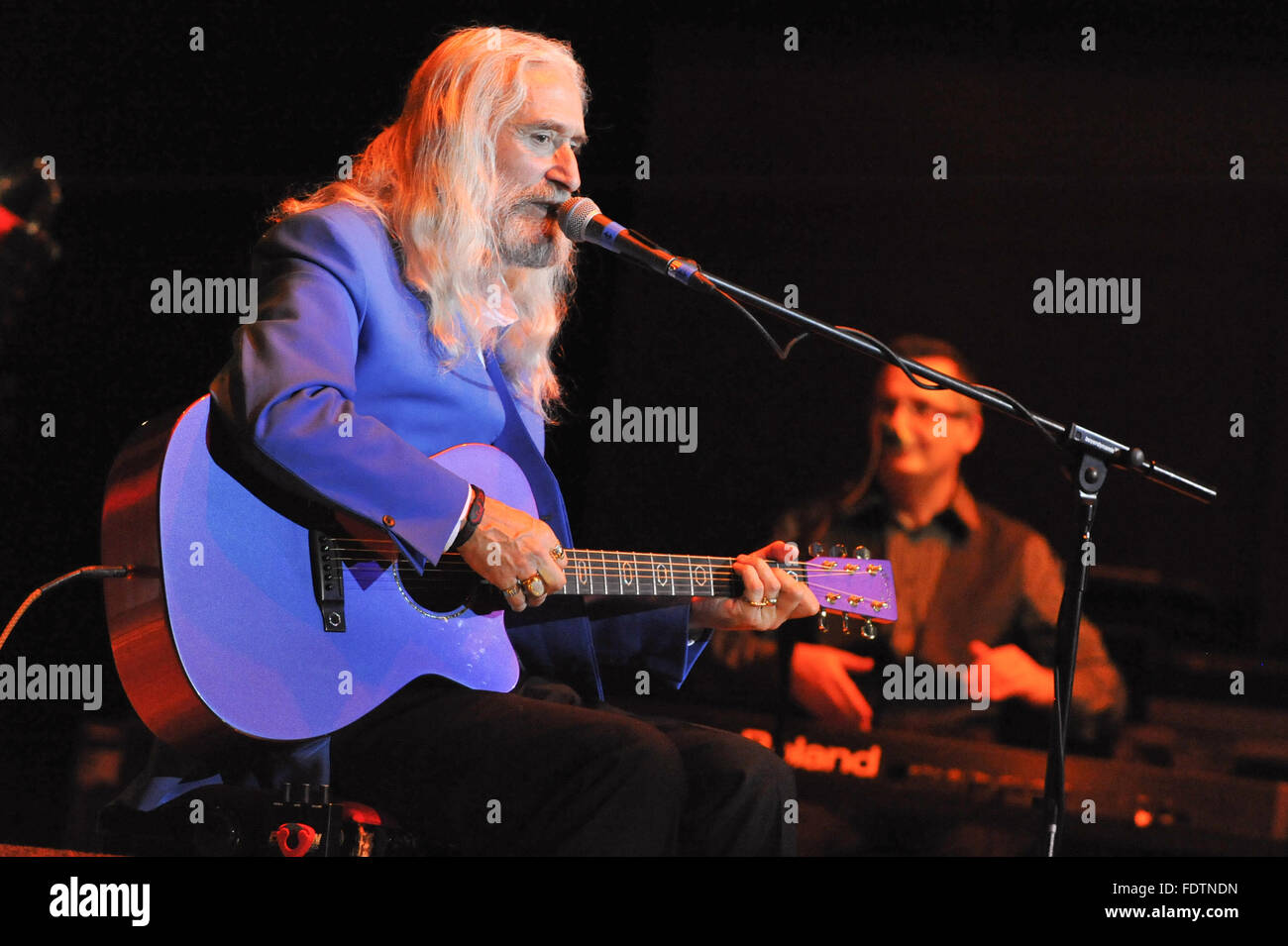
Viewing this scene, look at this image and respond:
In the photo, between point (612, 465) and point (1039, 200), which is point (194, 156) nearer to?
point (612, 465)

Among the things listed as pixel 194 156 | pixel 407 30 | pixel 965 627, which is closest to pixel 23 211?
pixel 194 156

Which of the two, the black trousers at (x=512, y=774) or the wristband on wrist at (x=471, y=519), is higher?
the wristband on wrist at (x=471, y=519)

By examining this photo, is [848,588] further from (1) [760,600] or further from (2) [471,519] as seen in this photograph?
(2) [471,519]

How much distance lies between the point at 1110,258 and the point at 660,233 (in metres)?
1.60

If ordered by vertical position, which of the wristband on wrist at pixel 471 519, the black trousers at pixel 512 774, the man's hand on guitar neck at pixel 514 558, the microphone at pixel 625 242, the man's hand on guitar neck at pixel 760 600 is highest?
the microphone at pixel 625 242

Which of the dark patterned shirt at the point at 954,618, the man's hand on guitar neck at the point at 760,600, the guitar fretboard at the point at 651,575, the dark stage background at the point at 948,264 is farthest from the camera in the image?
the dark patterned shirt at the point at 954,618

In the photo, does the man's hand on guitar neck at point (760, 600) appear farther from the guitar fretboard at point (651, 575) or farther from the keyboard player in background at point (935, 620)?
the keyboard player in background at point (935, 620)

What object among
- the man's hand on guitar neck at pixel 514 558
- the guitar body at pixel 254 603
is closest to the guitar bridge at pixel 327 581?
the guitar body at pixel 254 603

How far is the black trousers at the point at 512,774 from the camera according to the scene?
195 centimetres

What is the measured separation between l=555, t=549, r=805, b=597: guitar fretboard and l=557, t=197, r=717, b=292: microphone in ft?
1.94

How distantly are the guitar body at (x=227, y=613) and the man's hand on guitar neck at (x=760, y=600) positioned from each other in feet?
2.03

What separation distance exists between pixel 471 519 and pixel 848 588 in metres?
0.91

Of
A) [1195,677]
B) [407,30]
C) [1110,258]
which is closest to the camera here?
[407,30]

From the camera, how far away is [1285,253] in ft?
12.8
